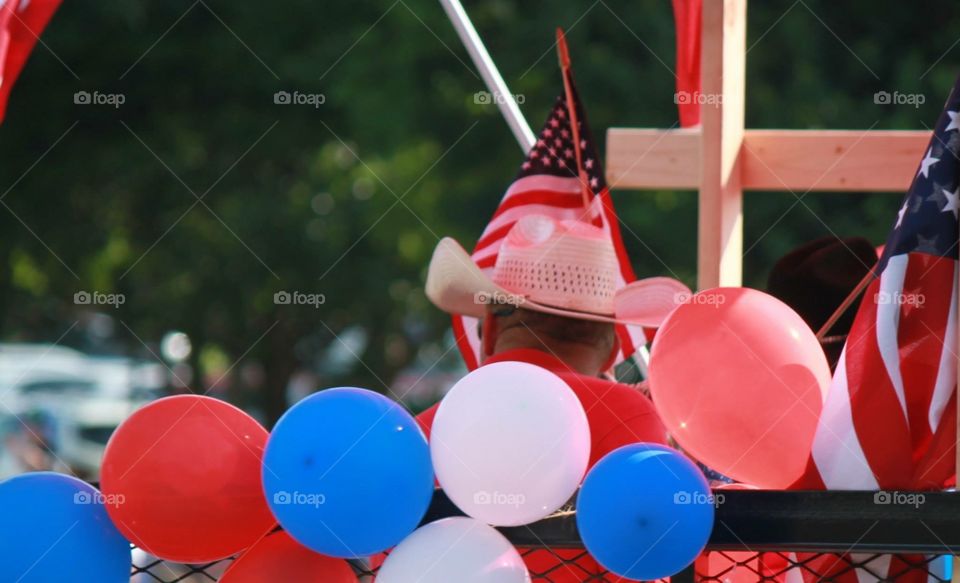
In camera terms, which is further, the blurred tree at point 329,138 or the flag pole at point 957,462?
the blurred tree at point 329,138

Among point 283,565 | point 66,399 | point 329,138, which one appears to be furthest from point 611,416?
point 66,399

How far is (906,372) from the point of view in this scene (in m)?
1.99

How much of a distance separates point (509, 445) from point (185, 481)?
490 millimetres

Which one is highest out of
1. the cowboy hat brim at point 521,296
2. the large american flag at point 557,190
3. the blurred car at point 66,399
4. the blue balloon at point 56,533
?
the large american flag at point 557,190

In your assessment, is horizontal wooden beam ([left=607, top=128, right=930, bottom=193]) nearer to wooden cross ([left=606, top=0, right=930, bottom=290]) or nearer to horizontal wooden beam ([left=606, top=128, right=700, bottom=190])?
wooden cross ([left=606, top=0, right=930, bottom=290])

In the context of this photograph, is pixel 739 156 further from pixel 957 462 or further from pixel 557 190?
pixel 957 462

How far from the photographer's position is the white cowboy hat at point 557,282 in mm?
2836

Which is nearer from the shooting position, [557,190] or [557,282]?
[557,282]

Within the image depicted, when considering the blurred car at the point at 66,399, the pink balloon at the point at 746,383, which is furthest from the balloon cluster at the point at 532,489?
the blurred car at the point at 66,399

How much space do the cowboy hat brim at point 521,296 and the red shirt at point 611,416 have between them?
26 cm

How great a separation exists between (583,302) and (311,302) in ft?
25.4

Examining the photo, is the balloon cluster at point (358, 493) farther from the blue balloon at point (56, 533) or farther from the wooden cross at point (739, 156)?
the wooden cross at point (739, 156)

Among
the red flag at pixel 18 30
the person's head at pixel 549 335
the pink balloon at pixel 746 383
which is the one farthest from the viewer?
the red flag at pixel 18 30

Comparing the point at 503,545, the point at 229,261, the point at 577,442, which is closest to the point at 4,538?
the point at 503,545
